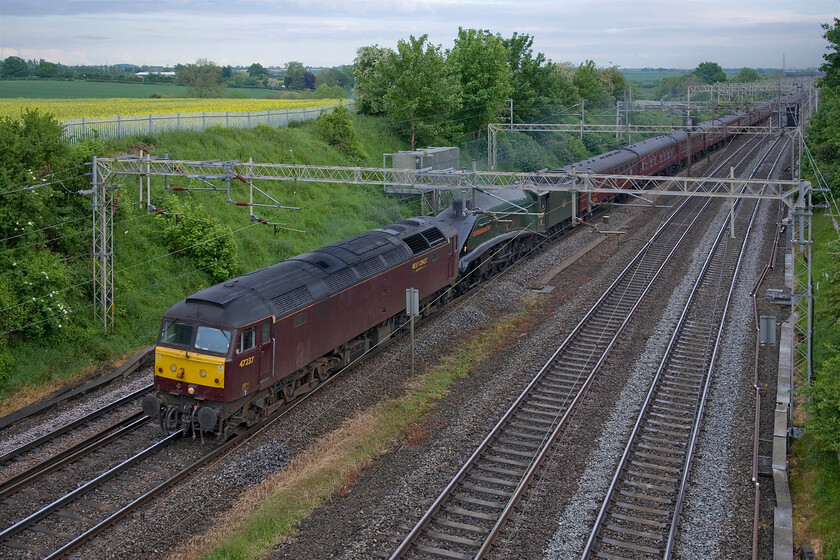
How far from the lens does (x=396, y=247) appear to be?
22.4 metres

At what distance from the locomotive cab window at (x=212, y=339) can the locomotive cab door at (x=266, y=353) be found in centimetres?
88

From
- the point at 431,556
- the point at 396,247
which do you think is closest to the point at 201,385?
Result: the point at 431,556

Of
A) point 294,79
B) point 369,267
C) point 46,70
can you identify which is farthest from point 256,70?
point 369,267

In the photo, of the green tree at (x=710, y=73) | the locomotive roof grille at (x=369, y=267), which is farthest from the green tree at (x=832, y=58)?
the green tree at (x=710, y=73)

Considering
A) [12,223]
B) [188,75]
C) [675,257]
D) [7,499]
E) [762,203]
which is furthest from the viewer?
[188,75]

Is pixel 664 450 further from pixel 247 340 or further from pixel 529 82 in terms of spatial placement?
pixel 529 82

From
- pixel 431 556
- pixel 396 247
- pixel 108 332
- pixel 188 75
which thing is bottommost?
pixel 431 556

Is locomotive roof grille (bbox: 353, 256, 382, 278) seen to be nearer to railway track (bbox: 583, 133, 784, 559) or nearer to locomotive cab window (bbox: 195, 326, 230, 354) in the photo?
locomotive cab window (bbox: 195, 326, 230, 354)

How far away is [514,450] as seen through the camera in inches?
635

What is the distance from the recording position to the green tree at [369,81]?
156ft

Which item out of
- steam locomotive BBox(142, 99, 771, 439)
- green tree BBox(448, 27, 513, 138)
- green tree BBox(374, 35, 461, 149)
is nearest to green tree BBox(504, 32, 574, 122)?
green tree BBox(448, 27, 513, 138)

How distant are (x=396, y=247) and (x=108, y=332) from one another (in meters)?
9.34

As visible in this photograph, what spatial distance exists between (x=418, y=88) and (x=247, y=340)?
104 feet

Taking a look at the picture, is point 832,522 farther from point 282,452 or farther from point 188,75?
point 188,75
